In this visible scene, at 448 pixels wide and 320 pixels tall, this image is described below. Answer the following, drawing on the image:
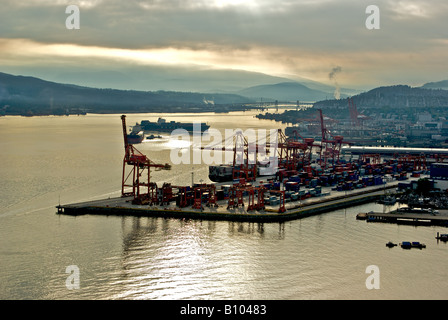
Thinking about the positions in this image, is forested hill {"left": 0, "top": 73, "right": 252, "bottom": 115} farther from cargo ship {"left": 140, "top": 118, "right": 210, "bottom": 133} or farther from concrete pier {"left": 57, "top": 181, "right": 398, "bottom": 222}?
concrete pier {"left": 57, "top": 181, "right": 398, "bottom": 222}

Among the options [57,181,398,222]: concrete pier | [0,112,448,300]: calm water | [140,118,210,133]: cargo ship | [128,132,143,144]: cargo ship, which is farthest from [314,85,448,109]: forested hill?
[0,112,448,300]: calm water

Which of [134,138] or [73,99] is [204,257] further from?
[73,99]

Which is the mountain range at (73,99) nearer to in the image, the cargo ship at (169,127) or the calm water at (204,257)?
the cargo ship at (169,127)

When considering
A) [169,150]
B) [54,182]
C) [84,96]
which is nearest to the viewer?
[54,182]

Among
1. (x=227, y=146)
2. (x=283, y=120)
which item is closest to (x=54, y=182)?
(x=227, y=146)
